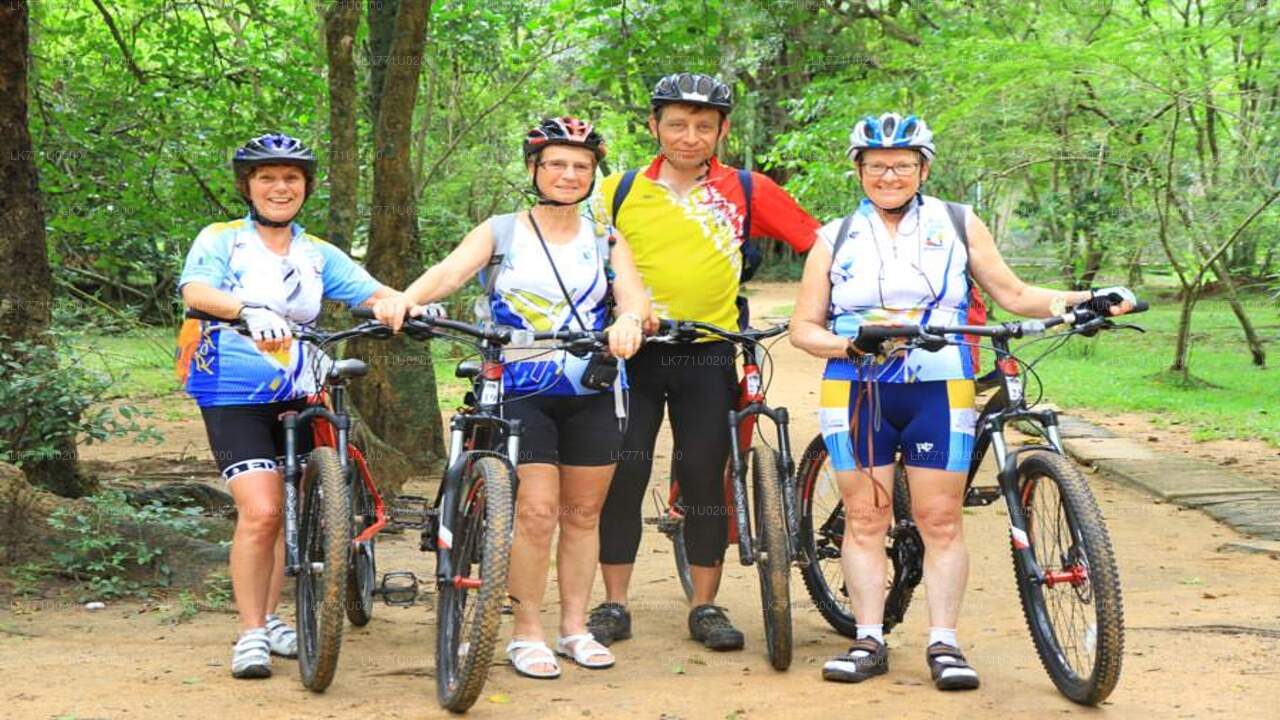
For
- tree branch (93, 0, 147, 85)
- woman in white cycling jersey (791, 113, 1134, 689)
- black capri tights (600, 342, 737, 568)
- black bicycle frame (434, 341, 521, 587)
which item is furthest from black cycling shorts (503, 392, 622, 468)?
tree branch (93, 0, 147, 85)

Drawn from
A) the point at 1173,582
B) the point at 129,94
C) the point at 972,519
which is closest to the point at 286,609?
the point at 1173,582

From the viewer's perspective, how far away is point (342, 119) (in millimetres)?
8867

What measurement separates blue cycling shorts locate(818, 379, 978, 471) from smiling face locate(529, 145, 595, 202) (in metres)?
1.07

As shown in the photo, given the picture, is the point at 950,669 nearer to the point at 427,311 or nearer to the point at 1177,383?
the point at 427,311

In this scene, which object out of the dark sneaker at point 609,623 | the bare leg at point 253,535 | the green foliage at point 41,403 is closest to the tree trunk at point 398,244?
the green foliage at point 41,403

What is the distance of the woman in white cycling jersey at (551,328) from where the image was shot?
196 inches

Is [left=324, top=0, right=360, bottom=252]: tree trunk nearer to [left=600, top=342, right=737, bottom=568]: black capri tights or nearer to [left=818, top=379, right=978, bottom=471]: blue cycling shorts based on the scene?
[left=600, top=342, right=737, bottom=568]: black capri tights

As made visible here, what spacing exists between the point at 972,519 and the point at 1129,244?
905cm

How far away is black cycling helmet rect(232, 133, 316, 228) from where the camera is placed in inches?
197

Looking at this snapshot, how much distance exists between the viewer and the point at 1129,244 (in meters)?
17.2

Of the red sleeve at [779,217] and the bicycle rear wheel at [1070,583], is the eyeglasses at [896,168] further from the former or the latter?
the bicycle rear wheel at [1070,583]

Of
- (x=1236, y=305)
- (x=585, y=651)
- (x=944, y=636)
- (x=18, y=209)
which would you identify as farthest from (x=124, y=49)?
(x=1236, y=305)

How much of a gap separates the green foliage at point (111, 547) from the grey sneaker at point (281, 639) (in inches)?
46.0

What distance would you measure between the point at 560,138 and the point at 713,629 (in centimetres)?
189
